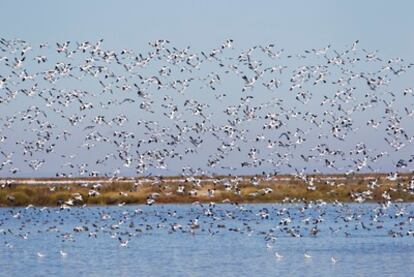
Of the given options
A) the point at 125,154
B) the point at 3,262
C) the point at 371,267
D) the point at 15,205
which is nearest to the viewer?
the point at 371,267

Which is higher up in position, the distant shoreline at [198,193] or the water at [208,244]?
the distant shoreline at [198,193]

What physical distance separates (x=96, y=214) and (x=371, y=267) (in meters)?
30.6

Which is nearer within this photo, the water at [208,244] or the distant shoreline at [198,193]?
the water at [208,244]

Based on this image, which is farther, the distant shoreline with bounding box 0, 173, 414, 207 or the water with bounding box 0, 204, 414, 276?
the distant shoreline with bounding box 0, 173, 414, 207

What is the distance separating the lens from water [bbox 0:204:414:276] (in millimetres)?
50031

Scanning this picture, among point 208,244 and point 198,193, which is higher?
point 198,193

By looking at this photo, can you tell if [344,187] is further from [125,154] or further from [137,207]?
[125,154]

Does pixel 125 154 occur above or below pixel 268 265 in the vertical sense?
above

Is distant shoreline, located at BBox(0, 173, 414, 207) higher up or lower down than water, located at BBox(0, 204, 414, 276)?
higher up

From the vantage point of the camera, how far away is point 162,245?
192 feet

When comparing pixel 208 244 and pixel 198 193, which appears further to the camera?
pixel 198 193

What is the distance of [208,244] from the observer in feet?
192

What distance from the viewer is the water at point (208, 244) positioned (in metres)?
Answer: 50.0

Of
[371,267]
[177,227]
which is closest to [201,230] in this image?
[177,227]
